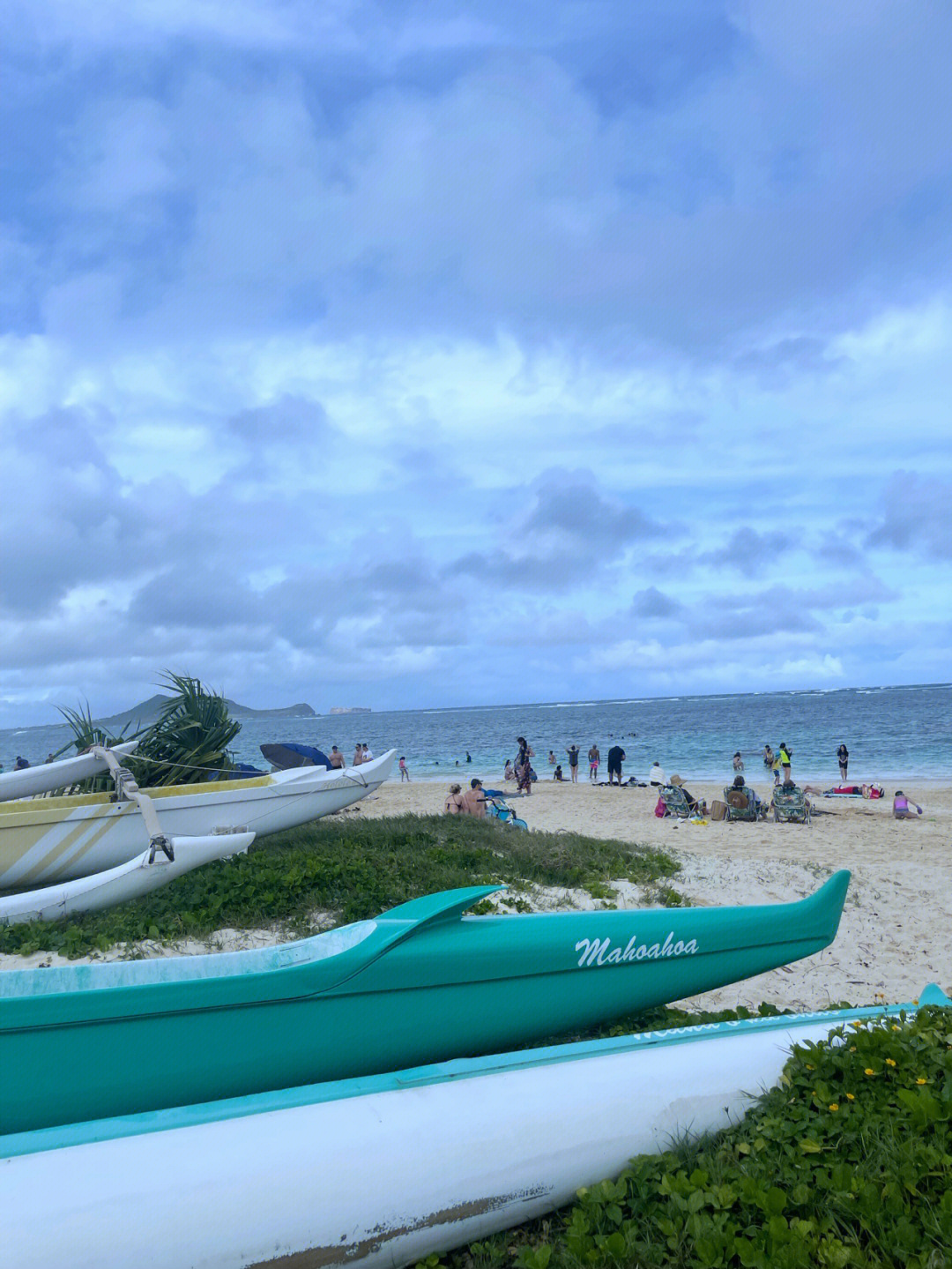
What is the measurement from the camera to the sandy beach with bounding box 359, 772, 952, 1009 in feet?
20.7

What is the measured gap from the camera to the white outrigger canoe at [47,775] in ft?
29.3

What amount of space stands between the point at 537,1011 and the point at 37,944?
13.4ft

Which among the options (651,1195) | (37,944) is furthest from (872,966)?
(37,944)

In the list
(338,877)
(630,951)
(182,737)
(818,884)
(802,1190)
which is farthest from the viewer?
(182,737)

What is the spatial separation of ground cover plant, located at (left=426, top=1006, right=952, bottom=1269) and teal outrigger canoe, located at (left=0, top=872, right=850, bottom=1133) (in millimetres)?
926

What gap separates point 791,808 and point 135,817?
11797 millimetres

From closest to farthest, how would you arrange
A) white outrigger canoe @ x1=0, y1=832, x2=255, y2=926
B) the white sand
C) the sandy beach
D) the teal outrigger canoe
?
the teal outrigger canoe
the white sand
the sandy beach
white outrigger canoe @ x1=0, y1=832, x2=255, y2=926

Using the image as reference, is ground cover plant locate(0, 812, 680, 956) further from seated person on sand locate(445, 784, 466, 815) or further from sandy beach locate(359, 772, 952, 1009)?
seated person on sand locate(445, 784, 466, 815)

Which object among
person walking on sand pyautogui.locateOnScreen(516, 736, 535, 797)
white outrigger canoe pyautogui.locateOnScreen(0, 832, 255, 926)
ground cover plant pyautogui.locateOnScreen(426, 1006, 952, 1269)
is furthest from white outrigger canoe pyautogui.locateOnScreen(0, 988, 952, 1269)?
Result: person walking on sand pyautogui.locateOnScreen(516, 736, 535, 797)

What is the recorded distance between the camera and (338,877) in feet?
24.4

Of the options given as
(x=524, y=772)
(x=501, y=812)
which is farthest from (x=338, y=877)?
(x=524, y=772)

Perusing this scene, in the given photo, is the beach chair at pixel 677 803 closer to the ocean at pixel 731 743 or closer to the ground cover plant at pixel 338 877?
the ground cover plant at pixel 338 877

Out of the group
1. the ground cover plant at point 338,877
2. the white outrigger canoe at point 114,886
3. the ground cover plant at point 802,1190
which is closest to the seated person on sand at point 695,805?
the ground cover plant at point 338,877

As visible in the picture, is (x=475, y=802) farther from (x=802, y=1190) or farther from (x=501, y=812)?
(x=802, y=1190)
